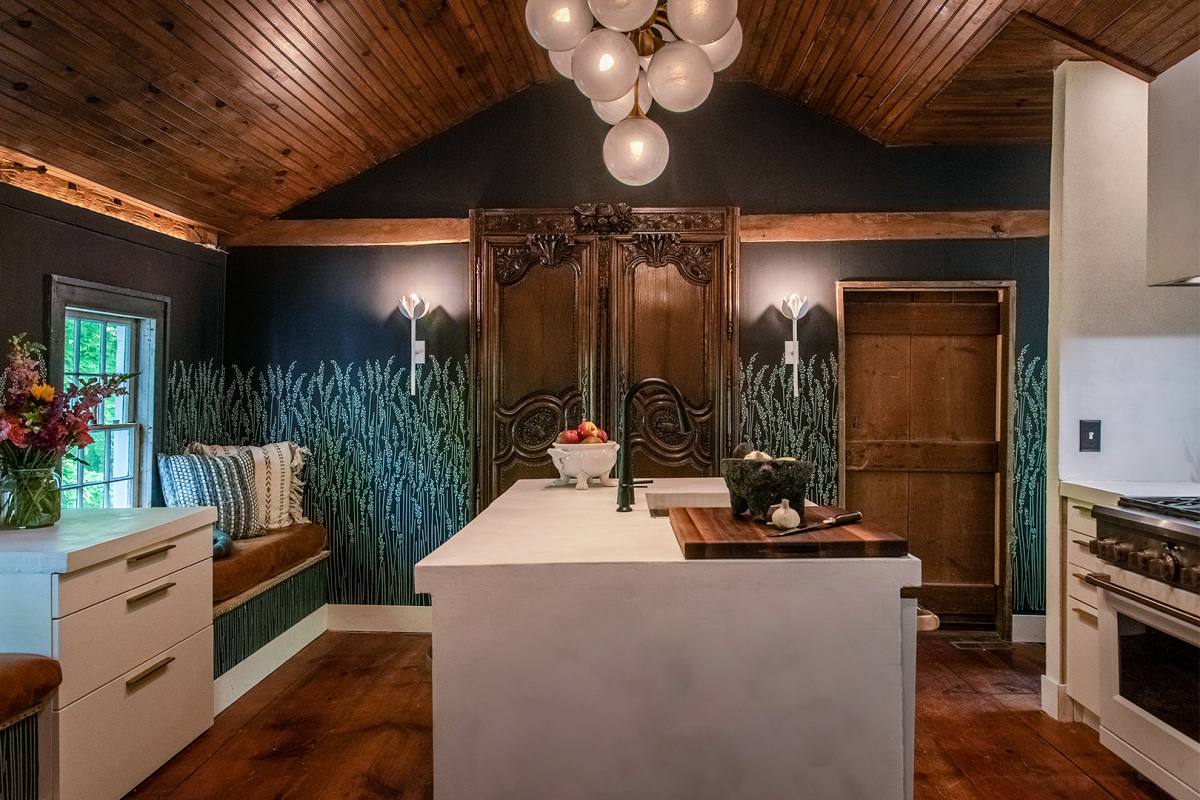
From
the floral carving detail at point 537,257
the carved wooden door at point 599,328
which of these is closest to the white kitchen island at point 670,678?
the carved wooden door at point 599,328

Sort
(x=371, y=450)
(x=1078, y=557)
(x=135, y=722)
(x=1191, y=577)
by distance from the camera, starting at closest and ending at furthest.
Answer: (x=1191, y=577) < (x=135, y=722) < (x=1078, y=557) < (x=371, y=450)

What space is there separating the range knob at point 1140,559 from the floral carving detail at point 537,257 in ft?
9.75

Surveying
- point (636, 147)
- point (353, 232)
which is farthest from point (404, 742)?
point (353, 232)

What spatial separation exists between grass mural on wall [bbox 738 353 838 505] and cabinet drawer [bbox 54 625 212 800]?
290 cm

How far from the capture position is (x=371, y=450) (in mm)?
4582

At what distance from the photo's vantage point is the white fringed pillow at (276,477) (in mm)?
4051

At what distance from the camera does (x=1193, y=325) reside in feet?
10.4

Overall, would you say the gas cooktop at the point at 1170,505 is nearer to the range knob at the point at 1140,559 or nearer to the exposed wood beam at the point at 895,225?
the range knob at the point at 1140,559

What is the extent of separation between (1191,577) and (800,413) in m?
Result: 2.29

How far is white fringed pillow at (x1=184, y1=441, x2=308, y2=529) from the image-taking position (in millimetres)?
4051

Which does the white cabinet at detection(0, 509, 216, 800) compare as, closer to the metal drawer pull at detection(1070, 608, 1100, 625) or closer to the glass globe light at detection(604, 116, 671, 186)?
the glass globe light at detection(604, 116, 671, 186)

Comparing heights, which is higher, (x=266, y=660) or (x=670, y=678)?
(x=670, y=678)

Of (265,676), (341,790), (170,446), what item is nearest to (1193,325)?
(341,790)

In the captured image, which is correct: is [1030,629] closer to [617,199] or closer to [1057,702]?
[1057,702]
